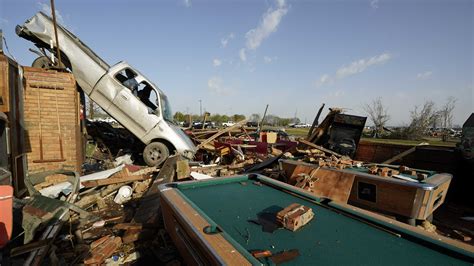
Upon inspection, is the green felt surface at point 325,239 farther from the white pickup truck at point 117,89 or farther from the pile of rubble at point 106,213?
the white pickup truck at point 117,89

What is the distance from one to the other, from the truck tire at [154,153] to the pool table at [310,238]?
4635mm

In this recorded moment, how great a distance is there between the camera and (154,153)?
271 inches

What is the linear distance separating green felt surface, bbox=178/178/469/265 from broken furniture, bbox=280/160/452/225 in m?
0.71

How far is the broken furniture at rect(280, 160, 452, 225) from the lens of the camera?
111 inches

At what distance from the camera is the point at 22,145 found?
4.49m

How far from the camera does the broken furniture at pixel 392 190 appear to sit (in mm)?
2818

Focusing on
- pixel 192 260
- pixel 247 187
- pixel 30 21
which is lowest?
pixel 192 260

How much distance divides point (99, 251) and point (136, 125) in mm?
4601

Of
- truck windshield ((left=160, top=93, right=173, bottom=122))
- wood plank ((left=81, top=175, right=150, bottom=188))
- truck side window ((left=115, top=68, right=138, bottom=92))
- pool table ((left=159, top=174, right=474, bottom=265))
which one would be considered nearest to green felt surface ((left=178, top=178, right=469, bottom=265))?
pool table ((left=159, top=174, right=474, bottom=265))

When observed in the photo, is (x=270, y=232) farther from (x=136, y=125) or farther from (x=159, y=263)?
(x=136, y=125)

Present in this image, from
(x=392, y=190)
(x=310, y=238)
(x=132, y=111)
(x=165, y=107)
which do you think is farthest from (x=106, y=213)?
(x=392, y=190)

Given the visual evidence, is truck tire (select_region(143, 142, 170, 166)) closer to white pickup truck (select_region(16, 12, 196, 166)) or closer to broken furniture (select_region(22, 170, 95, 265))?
white pickup truck (select_region(16, 12, 196, 166))

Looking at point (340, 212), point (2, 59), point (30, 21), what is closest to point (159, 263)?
point (340, 212)

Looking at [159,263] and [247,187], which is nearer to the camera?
[159,263]
